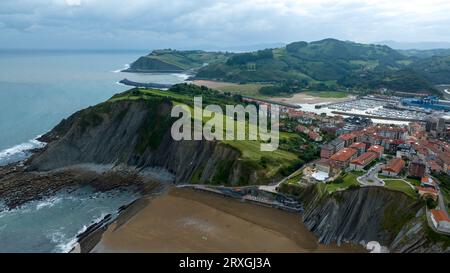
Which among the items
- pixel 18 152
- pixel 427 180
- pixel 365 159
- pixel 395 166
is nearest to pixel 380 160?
pixel 365 159

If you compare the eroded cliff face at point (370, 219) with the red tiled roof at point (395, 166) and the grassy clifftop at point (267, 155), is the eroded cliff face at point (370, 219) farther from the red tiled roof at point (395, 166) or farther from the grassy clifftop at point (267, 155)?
the grassy clifftop at point (267, 155)

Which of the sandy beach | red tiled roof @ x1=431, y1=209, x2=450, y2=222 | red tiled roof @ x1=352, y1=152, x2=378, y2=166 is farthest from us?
red tiled roof @ x1=352, y1=152, x2=378, y2=166

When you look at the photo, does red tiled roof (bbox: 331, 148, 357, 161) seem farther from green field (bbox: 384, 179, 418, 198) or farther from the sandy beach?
the sandy beach

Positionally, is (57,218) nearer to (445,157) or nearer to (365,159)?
(365,159)

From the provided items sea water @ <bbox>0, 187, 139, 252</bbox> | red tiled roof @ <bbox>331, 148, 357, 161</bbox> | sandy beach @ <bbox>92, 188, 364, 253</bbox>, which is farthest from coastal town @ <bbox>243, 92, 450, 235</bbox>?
sea water @ <bbox>0, 187, 139, 252</bbox>

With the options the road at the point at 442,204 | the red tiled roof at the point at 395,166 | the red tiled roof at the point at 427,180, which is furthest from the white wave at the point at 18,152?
the road at the point at 442,204
